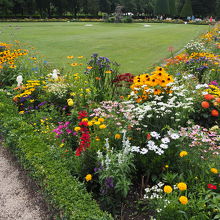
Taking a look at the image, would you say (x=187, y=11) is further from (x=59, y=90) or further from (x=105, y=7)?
(x=59, y=90)

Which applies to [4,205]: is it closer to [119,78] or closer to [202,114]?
[119,78]

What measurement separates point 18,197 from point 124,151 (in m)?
1.62

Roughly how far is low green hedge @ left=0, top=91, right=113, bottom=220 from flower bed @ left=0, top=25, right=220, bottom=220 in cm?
1

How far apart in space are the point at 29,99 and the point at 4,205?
250 cm

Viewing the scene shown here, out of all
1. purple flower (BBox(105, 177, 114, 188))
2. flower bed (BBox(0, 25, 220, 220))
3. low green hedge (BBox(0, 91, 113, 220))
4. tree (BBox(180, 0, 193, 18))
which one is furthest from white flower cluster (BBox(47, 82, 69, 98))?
tree (BBox(180, 0, 193, 18))

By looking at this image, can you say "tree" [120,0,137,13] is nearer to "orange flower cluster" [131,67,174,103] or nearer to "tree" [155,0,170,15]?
"tree" [155,0,170,15]

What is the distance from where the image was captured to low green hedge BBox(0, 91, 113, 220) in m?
2.46

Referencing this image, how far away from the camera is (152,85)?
143 inches

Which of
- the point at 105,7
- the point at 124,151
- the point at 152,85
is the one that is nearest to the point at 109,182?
the point at 124,151

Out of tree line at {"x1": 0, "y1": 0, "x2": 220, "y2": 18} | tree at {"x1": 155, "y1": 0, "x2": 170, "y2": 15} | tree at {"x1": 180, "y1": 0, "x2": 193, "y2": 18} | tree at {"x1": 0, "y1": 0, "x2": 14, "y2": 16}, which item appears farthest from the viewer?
tree at {"x1": 155, "y1": 0, "x2": 170, "y2": 15}

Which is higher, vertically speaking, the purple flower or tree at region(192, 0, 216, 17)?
tree at region(192, 0, 216, 17)

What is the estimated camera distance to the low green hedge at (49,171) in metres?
2.46

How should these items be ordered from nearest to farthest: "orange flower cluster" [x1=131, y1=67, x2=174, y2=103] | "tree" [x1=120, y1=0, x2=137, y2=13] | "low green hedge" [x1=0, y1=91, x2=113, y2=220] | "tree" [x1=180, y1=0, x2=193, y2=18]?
"low green hedge" [x1=0, y1=91, x2=113, y2=220] → "orange flower cluster" [x1=131, y1=67, x2=174, y2=103] → "tree" [x1=180, y1=0, x2=193, y2=18] → "tree" [x1=120, y1=0, x2=137, y2=13]

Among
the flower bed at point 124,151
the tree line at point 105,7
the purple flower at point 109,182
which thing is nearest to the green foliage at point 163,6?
the tree line at point 105,7
